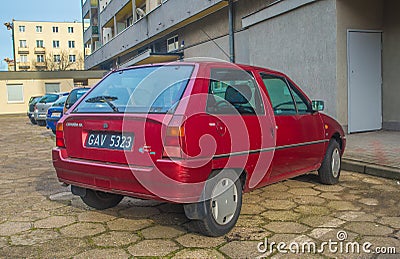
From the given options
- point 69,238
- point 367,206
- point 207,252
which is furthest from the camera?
point 367,206

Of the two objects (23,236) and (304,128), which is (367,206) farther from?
(23,236)

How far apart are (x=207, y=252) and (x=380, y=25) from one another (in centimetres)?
872

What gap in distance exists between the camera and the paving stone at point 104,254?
333 cm

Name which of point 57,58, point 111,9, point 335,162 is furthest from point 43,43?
point 335,162

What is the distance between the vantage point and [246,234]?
12.4 ft

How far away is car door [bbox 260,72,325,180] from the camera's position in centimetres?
456

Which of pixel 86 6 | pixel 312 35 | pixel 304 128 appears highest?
pixel 86 6

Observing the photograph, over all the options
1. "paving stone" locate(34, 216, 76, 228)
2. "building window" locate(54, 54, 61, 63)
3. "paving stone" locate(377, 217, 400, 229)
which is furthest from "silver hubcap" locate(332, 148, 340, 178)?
"building window" locate(54, 54, 61, 63)

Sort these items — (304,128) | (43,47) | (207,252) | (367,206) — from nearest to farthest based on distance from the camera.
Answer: (207,252), (367,206), (304,128), (43,47)

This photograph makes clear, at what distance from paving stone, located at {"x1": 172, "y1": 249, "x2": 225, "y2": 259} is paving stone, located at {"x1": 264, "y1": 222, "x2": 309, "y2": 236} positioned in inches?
30.5

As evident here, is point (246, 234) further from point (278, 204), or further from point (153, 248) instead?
point (278, 204)

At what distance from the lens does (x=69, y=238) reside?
3.76 metres

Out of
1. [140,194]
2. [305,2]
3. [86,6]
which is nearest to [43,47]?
[86,6]

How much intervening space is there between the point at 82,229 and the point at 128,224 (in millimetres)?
449
